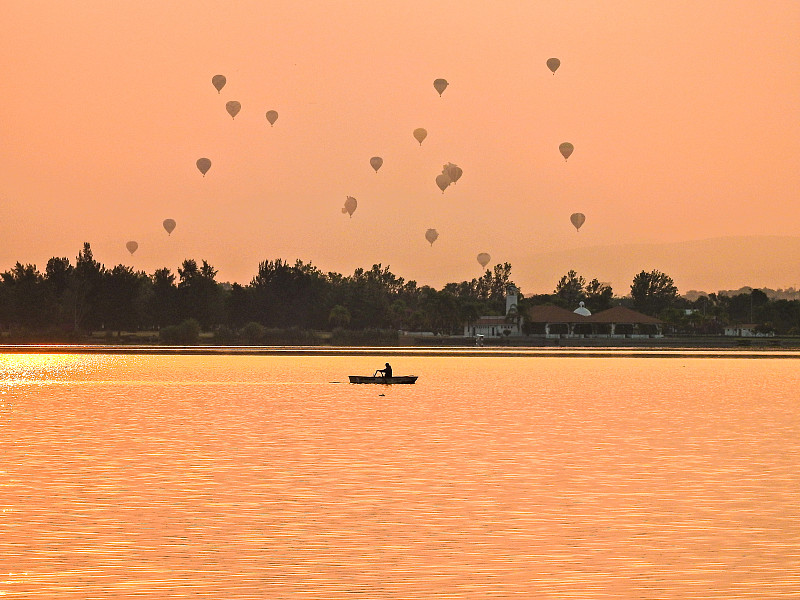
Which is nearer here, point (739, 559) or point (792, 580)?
point (792, 580)

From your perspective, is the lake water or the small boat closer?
the lake water

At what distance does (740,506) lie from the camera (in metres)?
25.7

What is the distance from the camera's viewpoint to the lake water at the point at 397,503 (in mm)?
17812

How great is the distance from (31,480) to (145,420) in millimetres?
21435

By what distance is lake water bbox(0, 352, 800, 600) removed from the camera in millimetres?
17812

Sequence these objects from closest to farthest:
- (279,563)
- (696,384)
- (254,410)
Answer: (279,563)
(254,410)
(696,384)

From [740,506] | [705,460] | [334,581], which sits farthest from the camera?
[705,460]

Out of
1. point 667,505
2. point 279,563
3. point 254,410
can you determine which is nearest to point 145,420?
point 254,410

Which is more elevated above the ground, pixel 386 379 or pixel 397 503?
pixel 386 379

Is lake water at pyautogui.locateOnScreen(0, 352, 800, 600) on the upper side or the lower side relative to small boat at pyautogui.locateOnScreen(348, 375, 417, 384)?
lower

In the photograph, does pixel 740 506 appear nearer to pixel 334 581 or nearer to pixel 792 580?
pixel 792 580

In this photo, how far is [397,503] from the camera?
84.5ft

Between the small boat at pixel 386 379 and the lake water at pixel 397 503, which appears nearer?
the lake water at pixel 397 503

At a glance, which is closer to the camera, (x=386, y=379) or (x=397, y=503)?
(x=397, y=503)
